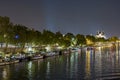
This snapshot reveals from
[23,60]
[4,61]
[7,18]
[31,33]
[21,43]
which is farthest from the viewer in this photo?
[31,33]

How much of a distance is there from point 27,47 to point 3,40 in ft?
69.2

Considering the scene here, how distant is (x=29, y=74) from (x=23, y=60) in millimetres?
25692

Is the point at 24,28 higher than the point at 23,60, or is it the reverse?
the point at 24,28

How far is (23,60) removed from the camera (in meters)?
78.3

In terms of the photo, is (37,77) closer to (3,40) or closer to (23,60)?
(23,60)

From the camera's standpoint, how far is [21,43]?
315 ft

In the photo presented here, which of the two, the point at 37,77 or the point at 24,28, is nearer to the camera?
the point at 37,77

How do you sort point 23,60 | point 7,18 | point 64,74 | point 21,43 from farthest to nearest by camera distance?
point 21,43 → point 7,18 → point 23,60 → point 64,74

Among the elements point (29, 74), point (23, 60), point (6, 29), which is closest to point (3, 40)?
point (6, 29)

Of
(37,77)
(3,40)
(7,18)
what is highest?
(7,18)

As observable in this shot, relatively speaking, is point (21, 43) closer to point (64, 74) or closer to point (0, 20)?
point (0, 20)

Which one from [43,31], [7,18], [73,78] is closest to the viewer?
[73,78]

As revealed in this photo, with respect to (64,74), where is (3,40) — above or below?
above

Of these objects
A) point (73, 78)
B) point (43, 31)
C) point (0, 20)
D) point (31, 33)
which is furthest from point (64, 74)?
point (43, 31)
